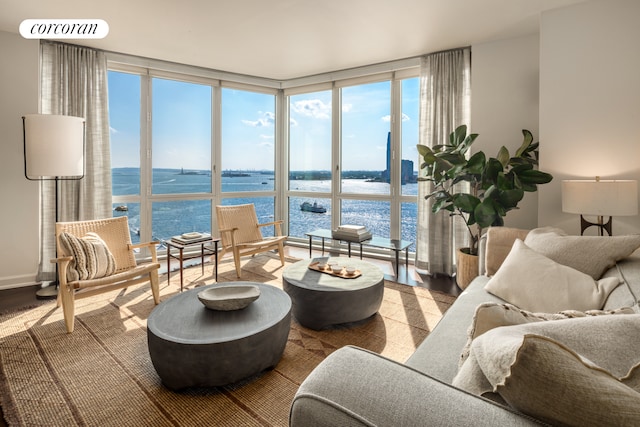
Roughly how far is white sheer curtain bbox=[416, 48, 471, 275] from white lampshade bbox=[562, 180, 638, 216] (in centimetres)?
165

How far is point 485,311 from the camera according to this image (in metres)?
1.04

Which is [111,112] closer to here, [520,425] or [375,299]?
[375,299]

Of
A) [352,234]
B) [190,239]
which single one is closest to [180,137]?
[190,239]

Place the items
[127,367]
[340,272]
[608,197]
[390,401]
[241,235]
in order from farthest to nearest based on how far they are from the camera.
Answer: [241,235]
[340,272]
[608,197]
[127,367]
[390,401]

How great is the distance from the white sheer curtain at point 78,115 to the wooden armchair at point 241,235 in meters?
1.37

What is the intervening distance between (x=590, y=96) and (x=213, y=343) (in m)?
3.51

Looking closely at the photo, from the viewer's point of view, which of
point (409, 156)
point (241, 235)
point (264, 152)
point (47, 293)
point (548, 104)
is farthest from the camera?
point (264, 152)

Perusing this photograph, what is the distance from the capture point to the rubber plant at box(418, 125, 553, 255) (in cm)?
310

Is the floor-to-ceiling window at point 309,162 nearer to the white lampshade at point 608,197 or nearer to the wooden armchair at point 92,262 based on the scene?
the wooden armchair at point 92,262

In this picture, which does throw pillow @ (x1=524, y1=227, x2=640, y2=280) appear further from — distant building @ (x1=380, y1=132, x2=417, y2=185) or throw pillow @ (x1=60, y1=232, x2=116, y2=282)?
throw pillow @ (x1=60, y1=232, x2=116, y2=282)

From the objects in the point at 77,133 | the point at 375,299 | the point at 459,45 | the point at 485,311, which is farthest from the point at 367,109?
the point at 485,311

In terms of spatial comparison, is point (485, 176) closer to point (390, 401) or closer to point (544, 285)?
A: point (544, 285)

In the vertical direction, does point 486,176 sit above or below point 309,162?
below

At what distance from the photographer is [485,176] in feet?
10.7
